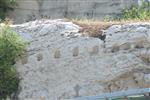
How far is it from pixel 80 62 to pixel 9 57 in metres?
1.80

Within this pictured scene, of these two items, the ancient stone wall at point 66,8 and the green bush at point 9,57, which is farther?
the ancient stone wall at point 66,8

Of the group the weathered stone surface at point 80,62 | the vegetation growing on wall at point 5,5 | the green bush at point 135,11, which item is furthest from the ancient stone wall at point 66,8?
the weathered stone surface at point 80,62

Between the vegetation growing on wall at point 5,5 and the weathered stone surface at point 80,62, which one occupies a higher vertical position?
the vegetation growing on wall at point 5,5

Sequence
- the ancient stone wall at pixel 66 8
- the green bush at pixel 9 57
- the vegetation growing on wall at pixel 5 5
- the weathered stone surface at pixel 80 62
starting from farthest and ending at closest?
the vegetation growing on wall at pixel 5 5
the ancient stone wall at pixel 66 8
the green bush at pixel 9 57
the weathered stone surface at pixel 80 62

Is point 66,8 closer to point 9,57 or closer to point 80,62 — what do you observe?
Answer: point 9,57

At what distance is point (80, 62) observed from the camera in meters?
12.5

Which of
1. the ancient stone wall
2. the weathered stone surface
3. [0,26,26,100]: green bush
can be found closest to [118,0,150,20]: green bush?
the ancient stone wall

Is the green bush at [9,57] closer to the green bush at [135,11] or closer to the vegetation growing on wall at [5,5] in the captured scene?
the green bush at [135,11]

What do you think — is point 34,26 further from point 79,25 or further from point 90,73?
point 90,73

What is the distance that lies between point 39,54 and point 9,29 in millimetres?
1053

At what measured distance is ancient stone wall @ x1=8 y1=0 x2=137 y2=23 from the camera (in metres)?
21.2

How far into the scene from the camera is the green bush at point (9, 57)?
12.8 metres

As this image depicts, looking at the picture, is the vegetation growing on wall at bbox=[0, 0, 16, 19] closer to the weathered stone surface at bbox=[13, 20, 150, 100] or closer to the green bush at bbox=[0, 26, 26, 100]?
the green bush at bbox=[0, 26, 26, 100]

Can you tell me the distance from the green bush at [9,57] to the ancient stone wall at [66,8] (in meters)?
8.08
